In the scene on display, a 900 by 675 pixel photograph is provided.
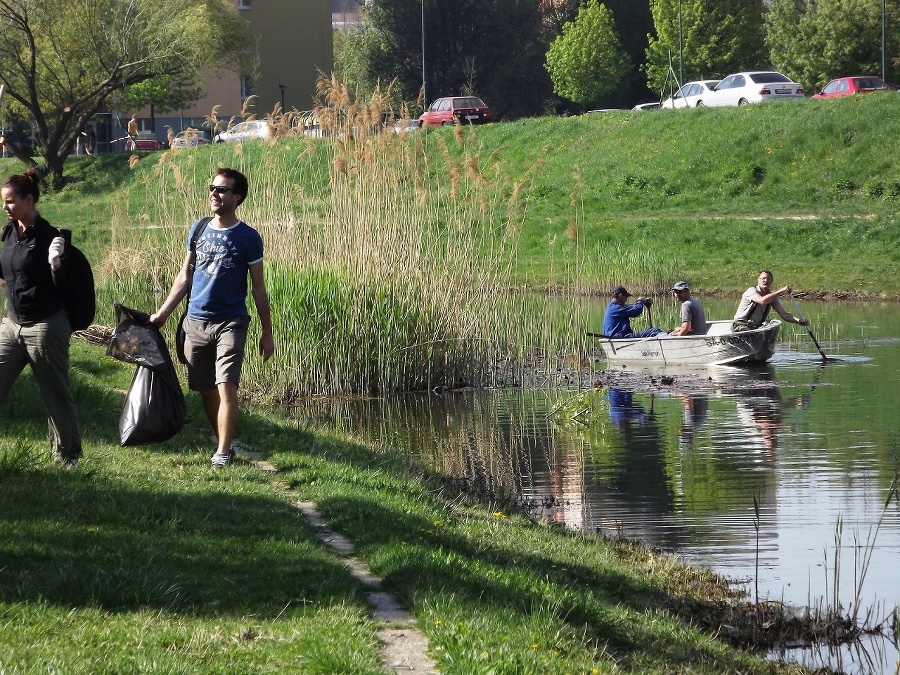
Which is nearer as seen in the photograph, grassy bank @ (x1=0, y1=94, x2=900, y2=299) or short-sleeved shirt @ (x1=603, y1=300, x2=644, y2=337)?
short-sleeved shirt @ (x1=603, y1=300, x2=644, y2=337)

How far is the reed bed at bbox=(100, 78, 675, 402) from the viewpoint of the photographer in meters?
15.7

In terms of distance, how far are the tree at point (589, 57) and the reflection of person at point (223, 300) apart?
56940 mm

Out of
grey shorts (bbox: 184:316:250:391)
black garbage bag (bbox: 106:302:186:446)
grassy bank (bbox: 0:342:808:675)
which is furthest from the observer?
grey shorts (bbox: 184:316:250:391)

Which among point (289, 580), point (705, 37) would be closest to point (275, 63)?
point (705, 37)

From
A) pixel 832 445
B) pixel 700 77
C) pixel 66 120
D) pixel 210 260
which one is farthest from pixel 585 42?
pixel 210 260

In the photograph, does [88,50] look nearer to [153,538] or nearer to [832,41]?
[832,41]

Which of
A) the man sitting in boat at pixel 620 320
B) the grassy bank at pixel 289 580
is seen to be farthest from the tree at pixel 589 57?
Result: the grassy bank at pixel 289 580

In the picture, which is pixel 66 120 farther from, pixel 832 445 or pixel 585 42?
pixel 832 445

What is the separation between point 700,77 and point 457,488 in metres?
54.9

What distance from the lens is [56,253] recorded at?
7906mm

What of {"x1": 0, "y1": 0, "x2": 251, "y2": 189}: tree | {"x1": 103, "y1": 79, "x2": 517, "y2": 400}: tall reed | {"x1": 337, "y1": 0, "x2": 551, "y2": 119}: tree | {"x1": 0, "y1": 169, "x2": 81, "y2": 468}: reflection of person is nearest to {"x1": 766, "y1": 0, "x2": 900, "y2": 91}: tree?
{"x1": 337, "y1": 0, "x2": 551, "y2": 119}: tree

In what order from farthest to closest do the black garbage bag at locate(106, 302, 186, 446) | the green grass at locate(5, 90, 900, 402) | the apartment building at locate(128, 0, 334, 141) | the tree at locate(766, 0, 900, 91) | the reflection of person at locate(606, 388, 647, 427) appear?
the apartment building at locate(128, 0, 334, 141) < the tree at locate(766, 0, 900, 91) < the green grass at locate(5, 90, 900, 402) < the reflection of person at locate(606, 388, 647, 427) < the black garbage bag at locate(106, 302, 186, 446)

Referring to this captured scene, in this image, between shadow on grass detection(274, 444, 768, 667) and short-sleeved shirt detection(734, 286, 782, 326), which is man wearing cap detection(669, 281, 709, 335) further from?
shadow on grass detection(274, 444, 768, 667)

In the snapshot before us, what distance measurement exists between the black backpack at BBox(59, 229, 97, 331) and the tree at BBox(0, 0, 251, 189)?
135 ft
